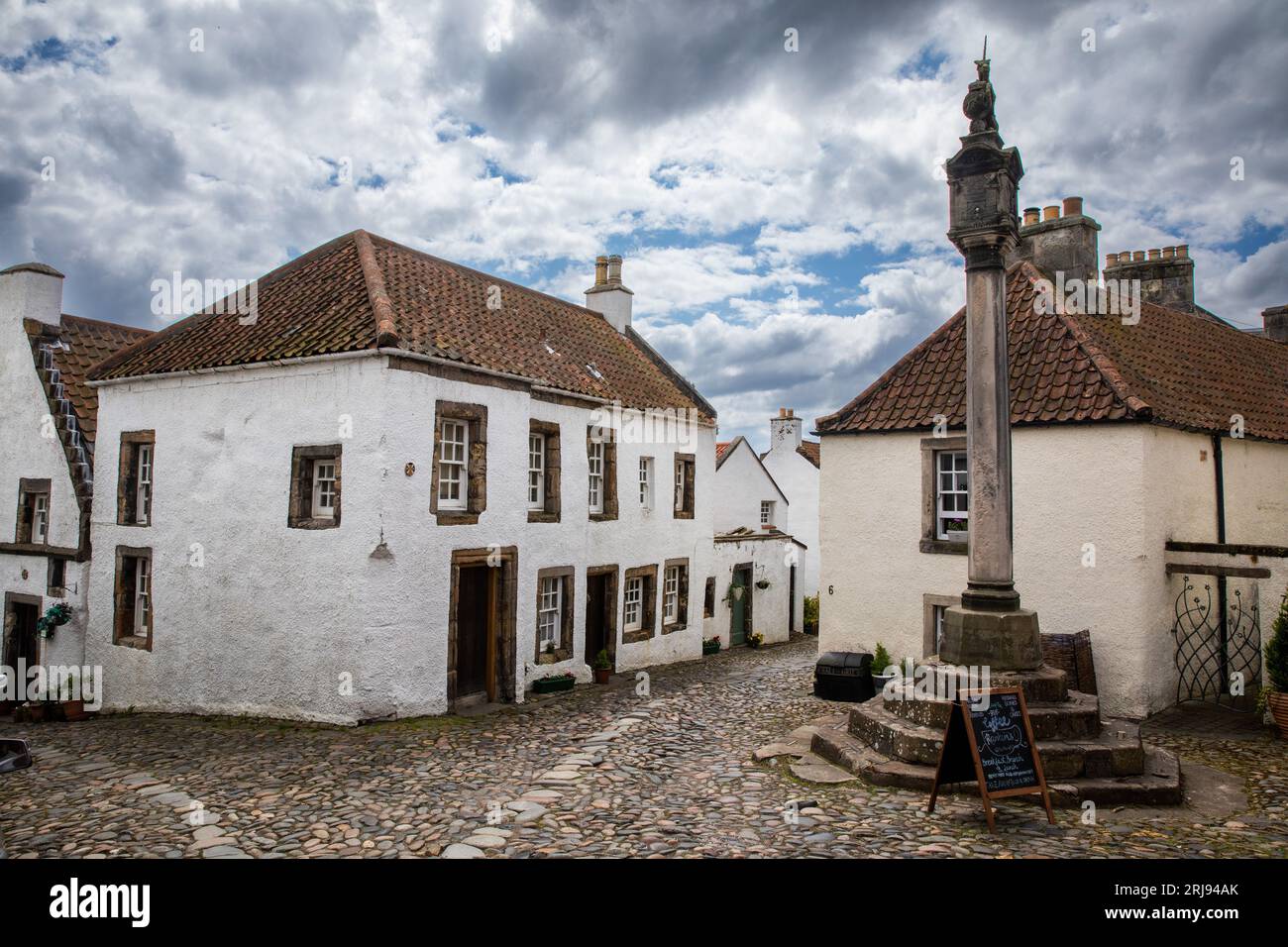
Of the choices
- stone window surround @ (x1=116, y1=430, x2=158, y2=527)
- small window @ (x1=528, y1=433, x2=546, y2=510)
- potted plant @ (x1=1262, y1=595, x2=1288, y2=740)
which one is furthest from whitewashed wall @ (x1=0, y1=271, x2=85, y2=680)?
potted plant @ (x1=1262, y1=595, x2=1288, y2=740)

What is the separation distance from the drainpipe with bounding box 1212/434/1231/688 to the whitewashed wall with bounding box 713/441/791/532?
15.6m

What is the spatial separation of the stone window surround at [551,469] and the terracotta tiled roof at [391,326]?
78 cm

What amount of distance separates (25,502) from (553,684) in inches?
469

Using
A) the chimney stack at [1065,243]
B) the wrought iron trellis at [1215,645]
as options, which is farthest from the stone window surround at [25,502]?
the wrought iron trellis at [1215,645]

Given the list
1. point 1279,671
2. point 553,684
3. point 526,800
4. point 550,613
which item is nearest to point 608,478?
point 550,613

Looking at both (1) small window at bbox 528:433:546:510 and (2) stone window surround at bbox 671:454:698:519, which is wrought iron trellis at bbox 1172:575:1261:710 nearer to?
(1) small window at bbox 528:433:546:510

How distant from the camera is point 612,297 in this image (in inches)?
890

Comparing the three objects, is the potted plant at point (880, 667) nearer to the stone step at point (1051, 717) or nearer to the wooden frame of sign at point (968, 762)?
the stone step at point (1051, 717)

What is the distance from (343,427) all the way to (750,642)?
1553 centimetres

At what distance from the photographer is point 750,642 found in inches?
964

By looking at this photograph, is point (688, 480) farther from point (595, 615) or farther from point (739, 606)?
point (739, 606)

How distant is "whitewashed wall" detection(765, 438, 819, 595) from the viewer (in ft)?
100
